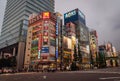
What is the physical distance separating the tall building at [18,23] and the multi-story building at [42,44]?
9.65 metres

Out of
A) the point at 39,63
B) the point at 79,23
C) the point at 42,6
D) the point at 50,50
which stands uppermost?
the point at 42,6

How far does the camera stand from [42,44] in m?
65.8

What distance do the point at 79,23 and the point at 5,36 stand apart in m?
59.3

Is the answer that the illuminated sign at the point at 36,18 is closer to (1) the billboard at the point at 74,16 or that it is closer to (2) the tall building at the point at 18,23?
(2) the tall building at the point at 18,23

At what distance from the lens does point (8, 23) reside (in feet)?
358

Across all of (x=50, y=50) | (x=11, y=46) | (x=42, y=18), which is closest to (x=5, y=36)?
(x=11, y=46)

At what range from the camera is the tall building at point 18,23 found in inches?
3286

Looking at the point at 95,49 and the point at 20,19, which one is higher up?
the point at 20,19

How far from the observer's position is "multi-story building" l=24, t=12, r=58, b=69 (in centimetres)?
6391

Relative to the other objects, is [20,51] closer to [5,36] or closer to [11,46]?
[11,46]

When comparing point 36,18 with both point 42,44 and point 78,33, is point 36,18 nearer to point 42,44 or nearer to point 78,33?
point 42,44

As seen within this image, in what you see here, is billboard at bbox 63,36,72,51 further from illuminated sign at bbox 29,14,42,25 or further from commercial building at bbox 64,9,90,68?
illuminated sign at bbox 29,14,42,25

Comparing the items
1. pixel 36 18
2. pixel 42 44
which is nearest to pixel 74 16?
pixel 36 18

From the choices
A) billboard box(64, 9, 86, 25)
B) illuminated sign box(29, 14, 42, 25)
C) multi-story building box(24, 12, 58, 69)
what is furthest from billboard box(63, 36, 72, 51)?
billboard box(64, 9, 86, 25)
